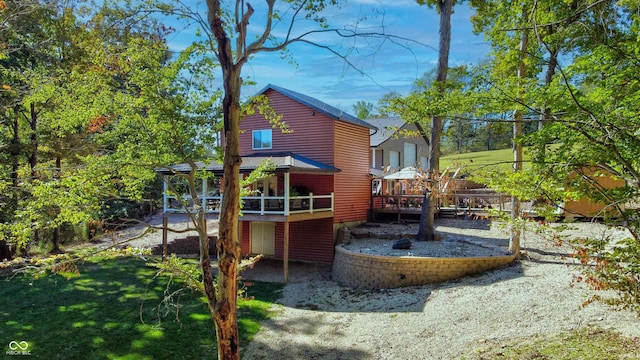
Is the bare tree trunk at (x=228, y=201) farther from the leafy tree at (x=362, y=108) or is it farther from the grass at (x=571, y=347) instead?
the leafy tree at (x=362, y=108)

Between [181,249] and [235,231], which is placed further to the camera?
[181,249]

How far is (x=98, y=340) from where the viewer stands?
324 inches

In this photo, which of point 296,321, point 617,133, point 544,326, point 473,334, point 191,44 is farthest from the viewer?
point 296,321

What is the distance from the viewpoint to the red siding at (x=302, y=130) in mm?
16031

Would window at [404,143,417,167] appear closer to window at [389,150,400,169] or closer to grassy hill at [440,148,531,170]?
window at [389,150,400,169]

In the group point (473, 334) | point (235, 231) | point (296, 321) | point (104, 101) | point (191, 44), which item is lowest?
point (296, 321)

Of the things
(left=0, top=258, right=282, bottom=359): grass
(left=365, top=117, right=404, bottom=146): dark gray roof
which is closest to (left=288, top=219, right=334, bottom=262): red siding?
(left=0, top=258, right=282, bottom=359): grass

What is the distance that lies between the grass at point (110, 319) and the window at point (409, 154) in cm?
1614

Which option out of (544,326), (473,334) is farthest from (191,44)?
(544,326)

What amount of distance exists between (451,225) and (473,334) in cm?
1062

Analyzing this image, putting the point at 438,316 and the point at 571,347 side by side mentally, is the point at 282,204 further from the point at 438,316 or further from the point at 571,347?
the point at 571,347

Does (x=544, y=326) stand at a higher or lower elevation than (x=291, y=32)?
lower

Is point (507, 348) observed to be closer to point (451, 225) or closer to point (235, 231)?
point (235, 231)

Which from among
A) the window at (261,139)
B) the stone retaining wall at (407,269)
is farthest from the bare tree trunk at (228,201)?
the window at (261,139)
